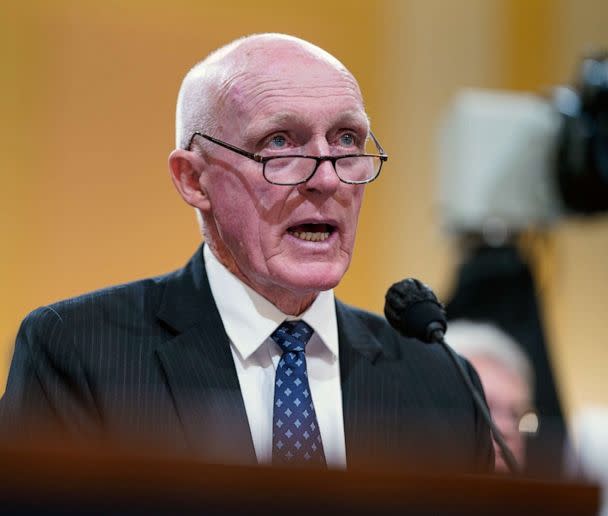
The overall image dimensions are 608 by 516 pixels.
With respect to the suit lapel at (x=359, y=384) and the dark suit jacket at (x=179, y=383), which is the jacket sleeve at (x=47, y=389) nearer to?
the dark suit jacket at (x=179, y=383)

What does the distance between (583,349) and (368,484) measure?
17.8 ft

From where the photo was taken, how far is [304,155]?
1805 millimetres

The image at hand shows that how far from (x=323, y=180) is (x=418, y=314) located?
0.26m

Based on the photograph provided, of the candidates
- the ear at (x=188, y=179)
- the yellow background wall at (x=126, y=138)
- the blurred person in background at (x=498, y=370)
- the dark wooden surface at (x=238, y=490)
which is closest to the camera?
the dark wooden surface at (x=238, y=490)

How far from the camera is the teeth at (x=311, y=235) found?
6.03 ft

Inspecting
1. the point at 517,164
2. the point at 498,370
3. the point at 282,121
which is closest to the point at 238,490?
the point at 282,121

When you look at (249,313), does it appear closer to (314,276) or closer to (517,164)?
(314,276)

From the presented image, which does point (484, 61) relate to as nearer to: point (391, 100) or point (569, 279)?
point (391, 100)

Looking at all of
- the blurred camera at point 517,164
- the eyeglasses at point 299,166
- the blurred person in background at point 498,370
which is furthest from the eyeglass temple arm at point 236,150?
the blurred camera at point 517,164

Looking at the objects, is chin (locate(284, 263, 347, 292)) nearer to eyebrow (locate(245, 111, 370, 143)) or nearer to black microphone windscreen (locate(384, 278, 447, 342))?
black microphone windscreen (locate(384, 278, 447, 342))

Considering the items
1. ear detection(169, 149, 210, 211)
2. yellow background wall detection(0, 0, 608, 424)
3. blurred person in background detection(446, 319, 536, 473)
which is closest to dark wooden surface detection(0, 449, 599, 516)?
ear detection(169, 149, 210, 211)

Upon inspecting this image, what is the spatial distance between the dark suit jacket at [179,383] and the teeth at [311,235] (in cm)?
19

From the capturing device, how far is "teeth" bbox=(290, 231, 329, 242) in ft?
6.03

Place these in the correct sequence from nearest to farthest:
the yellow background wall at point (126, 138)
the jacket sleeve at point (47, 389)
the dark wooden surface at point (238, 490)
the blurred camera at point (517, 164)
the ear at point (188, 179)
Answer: the dark wooden surface at point (238, 490)
the jacket sleeve at point (47, 389)
the ear at point (188, 179)
the blurred camera at point (517, 164)
the yellow background wall at point (126, 138)
